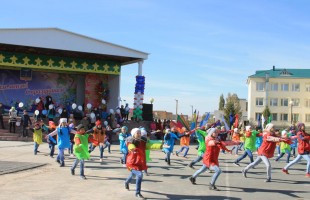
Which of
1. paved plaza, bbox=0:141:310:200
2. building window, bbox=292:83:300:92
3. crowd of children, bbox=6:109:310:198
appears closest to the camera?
paved plaza, bbox=0:141:310:200

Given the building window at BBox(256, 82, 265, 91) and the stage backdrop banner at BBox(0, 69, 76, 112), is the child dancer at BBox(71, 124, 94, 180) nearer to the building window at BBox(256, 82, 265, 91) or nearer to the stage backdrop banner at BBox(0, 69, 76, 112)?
the stage backdrop banner at BBox(0, 69, 76, 112)

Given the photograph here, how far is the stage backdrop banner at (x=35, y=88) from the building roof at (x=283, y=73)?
144ft

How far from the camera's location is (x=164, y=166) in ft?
53.7

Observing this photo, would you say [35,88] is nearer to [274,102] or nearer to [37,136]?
[37,136]

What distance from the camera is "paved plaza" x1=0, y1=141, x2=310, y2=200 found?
33.0ft

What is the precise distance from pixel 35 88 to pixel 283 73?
5017cm

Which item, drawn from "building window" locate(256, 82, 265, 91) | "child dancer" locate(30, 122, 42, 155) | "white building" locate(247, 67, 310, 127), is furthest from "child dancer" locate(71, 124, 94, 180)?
"building window" locate(256, 82, 265, 91)

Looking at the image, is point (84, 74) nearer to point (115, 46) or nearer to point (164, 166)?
point (115, 46)

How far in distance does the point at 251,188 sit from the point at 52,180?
17.7ft

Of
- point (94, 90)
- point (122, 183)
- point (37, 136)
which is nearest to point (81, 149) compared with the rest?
point (122, 183)

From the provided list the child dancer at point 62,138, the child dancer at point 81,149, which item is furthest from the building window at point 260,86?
the child dancer at point 81,149

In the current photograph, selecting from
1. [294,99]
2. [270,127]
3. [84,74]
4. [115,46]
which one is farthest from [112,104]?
[294,99]

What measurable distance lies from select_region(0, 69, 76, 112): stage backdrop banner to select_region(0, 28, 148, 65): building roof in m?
2.70

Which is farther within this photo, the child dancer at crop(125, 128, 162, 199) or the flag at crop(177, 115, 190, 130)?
the flag at crop(177, 115, 190, 130)
